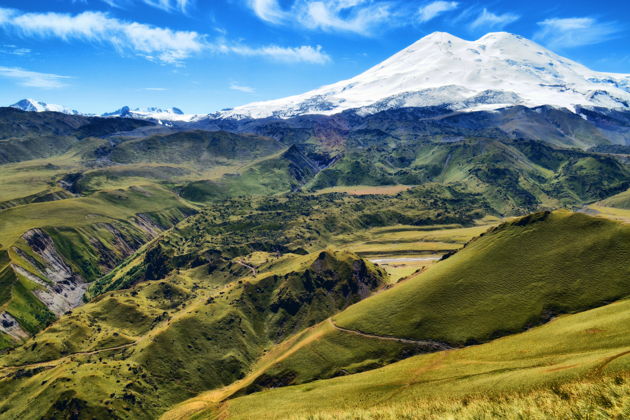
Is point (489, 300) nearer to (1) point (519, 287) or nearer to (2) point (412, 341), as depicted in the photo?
(1) point (519, 287)

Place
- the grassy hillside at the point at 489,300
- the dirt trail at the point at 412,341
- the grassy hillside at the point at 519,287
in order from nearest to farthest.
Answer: the grassy hillside at the point at 519,287
the grassy hillside at the point at 489,300
the dirt trail at the point at 412,341

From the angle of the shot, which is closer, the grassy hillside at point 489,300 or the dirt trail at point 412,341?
the grassy hillside at point 489,300

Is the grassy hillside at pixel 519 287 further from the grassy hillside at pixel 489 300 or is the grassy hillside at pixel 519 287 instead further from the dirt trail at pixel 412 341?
the dirt trail at pixel 412 341

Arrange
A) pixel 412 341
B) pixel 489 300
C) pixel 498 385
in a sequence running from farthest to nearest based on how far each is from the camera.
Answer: pixel 489 300 < pixel 412 341 < pixel 498 385

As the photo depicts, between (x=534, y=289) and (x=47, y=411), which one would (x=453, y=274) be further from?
(x=47, y=411)

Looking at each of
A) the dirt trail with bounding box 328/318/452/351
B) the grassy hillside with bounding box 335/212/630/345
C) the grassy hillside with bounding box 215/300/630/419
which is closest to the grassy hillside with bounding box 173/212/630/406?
the grassy hillside with bounding box 335/212/630/345

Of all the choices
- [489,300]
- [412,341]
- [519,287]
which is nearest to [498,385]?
[412,341]

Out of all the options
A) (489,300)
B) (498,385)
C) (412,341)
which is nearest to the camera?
(498,385)

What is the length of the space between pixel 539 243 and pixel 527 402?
16715 cm

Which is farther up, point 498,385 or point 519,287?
point 498,385

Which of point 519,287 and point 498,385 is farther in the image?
point 519,287

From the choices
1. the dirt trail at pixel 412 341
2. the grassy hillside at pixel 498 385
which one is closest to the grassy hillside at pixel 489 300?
the dirt trail at pixel 412 341

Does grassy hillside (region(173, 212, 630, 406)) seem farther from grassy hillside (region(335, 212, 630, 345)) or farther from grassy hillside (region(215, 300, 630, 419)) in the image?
grassy hillside (region(215, 300, 630, 419))

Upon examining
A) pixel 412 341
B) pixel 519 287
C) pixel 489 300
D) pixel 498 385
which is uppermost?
pixel 498 385
